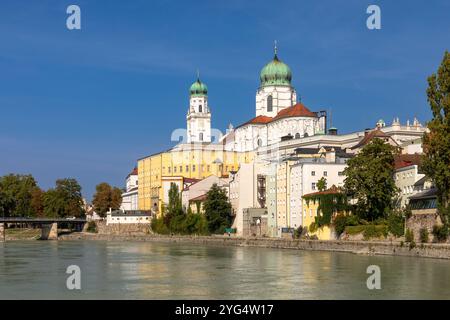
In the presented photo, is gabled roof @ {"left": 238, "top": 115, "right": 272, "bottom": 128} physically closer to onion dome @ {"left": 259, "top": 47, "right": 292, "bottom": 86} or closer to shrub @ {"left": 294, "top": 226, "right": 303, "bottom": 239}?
onion dome @ {"left": 259, "top": 47, "right": 292, "bottom": 86}

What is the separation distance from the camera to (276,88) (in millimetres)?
112125

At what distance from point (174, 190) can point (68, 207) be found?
2037 cm

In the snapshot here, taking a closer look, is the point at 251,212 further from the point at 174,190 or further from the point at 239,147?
the point at 239,147

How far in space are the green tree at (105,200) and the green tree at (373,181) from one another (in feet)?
207

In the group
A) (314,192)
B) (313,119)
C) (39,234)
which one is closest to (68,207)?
(39,234)

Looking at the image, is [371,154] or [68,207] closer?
[371,154]

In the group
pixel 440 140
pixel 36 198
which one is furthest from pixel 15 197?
pixel 440 140

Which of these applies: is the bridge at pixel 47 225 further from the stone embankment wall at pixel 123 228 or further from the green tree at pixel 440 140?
the green tree at pixel 440 140

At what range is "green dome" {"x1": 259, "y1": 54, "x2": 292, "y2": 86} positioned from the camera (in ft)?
367

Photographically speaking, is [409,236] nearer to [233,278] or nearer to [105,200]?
[233,278]

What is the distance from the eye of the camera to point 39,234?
105 m

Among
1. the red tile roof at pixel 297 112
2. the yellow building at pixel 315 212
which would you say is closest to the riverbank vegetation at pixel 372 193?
the yellow building at pixel 315 212

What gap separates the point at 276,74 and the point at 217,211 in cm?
3812

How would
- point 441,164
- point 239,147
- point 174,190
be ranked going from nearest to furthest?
point 441,164 < point 174,190 < point 239,147
